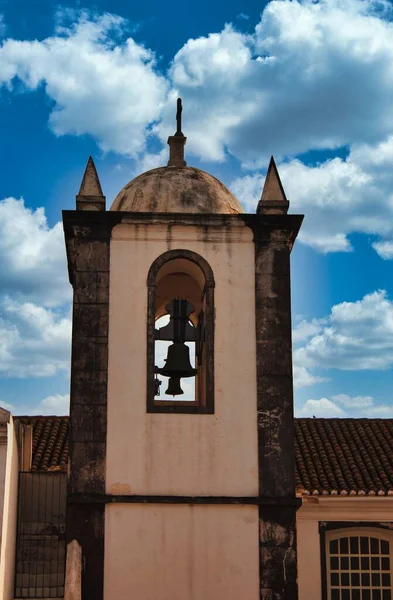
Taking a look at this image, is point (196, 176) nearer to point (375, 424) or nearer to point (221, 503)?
point (221, 503)

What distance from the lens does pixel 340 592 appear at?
1556 centimetres

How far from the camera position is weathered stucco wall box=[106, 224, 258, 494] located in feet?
38.4

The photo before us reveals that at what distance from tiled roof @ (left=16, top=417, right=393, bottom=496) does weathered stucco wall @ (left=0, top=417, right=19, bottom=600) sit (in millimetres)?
1455

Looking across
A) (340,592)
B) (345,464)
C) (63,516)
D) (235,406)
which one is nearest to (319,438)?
(345,464)

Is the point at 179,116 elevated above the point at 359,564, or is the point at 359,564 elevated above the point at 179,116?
the point at 179,116

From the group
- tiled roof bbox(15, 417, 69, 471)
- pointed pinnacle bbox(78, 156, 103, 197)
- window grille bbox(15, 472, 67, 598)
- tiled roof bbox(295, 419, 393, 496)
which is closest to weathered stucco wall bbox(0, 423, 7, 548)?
tiled roof bbox(15, 417, 69, 471)

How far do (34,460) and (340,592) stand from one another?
5585 millimetres

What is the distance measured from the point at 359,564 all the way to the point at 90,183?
7742 mm

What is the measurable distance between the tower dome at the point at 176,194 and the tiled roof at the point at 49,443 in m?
4.42

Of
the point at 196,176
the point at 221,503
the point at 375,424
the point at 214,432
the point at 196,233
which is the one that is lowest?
the point at 221,503

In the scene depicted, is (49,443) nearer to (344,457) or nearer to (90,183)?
(344,457)

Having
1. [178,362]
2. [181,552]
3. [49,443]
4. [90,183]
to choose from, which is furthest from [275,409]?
[49,443]

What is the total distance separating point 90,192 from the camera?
1258 centimetres

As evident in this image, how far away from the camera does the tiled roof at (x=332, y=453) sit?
15586mm
